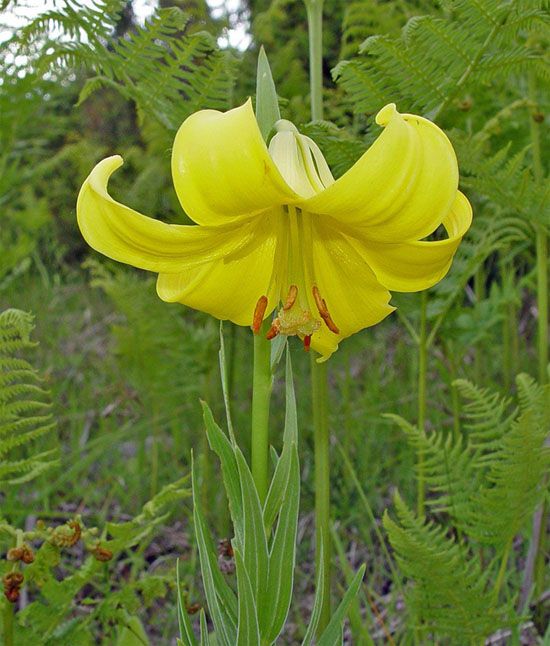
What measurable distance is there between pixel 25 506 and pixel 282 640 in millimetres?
832

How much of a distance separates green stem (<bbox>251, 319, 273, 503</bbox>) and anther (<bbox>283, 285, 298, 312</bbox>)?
4cm

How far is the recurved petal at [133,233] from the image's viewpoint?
799 millimetres

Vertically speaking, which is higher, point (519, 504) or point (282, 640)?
point (519, 504)

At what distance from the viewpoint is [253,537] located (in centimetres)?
89

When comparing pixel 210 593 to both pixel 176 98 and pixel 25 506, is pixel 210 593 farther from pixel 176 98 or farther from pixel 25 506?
pixel 25 506

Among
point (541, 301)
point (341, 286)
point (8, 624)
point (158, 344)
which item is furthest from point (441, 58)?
Result: point (158, 344)

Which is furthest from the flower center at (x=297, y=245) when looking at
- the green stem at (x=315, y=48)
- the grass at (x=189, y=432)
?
the grass at (x=189, y=432)

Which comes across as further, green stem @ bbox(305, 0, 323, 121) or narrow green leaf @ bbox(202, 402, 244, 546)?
green stem @ bbox(305, 0, 323, 121)

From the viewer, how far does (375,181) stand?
2.46ft

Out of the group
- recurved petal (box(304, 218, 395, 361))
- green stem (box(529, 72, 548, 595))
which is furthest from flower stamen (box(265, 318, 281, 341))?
green stem (box(529, 72, 548, 595))

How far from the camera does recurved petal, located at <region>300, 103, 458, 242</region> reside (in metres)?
0.73

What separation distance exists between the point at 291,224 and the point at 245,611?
458mm

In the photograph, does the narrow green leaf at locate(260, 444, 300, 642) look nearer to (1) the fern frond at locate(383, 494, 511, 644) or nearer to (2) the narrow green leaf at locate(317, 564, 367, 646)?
(2) the narrow green leaf at locate(317, 564, 367, 646)

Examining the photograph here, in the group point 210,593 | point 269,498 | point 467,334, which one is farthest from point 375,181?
point 467,334
